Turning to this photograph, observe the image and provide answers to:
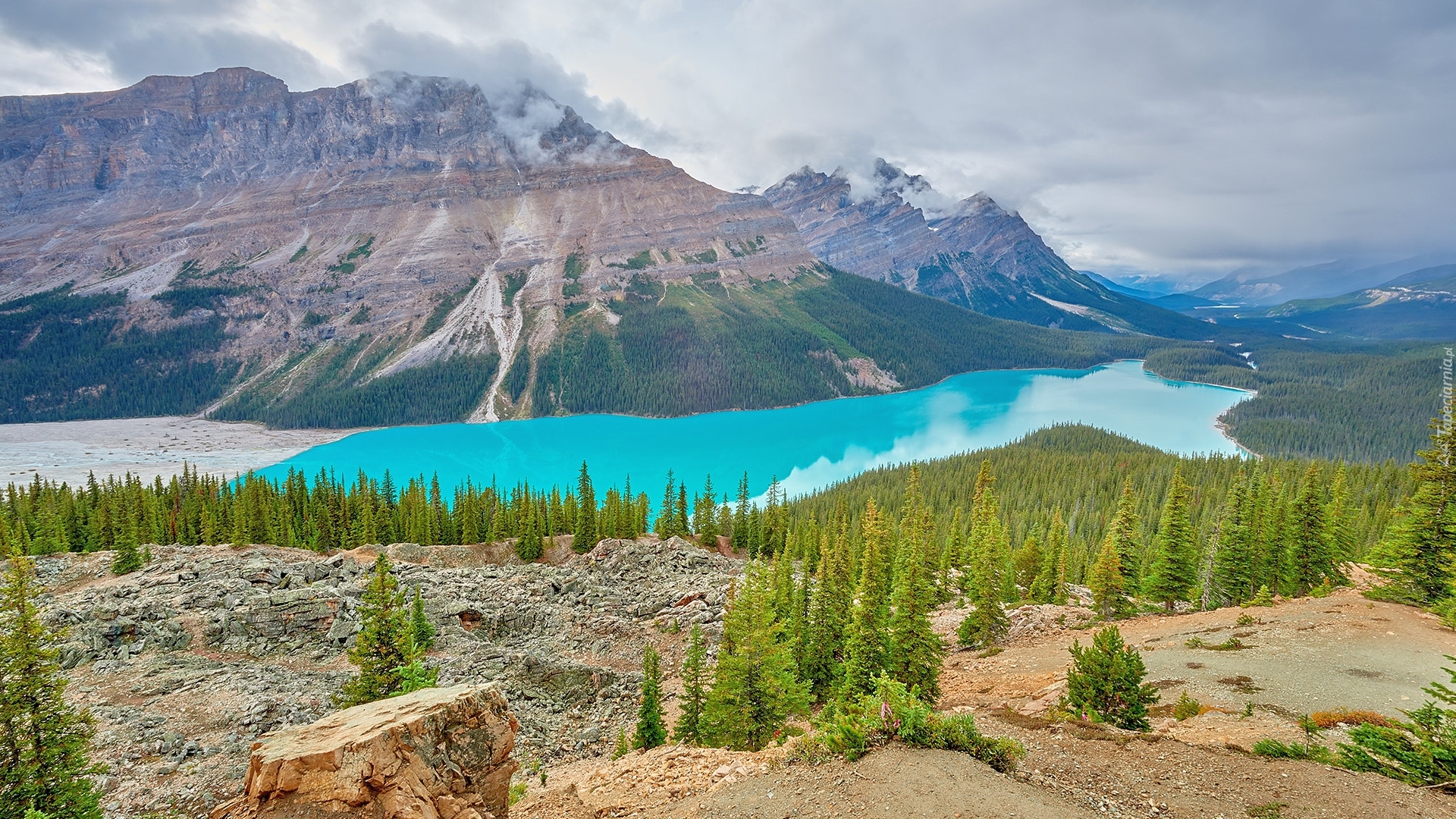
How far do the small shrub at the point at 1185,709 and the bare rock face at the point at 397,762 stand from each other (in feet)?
58.7

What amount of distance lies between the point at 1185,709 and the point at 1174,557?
22318 mm

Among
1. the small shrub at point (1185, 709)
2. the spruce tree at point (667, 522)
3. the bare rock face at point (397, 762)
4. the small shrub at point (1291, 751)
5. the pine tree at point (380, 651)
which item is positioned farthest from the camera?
the spruce tree at point (667, 522)

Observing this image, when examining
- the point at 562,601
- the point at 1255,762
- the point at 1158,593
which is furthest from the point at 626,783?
the point at 1158,593

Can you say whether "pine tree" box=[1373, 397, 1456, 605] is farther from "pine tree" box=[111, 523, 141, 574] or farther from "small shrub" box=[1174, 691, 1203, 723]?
"pine tree" box=[111, 523, 141, 574]

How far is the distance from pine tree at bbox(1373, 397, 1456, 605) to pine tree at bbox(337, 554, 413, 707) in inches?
1625

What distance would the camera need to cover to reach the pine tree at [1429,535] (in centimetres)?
2634

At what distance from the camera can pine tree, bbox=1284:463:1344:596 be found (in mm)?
34344

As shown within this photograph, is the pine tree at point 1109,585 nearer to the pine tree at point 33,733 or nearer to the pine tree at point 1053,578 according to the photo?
the pine tree at point 1053,578

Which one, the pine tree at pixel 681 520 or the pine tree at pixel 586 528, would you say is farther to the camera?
the pine tree at pixel 681 520

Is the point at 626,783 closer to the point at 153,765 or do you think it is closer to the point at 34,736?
the point at 34,736

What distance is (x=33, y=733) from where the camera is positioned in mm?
15055

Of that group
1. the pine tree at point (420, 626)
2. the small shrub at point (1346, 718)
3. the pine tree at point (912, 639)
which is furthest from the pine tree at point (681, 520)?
the small shrub at point (1346, 718)

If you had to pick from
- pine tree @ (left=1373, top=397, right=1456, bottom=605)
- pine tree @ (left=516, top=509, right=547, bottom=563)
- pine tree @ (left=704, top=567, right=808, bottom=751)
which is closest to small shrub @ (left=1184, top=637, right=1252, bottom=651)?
pine tree @ (left=1373, top=397, right=1456, bottom=605)

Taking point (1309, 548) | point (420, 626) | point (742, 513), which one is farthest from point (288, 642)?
point (1309, 548)
